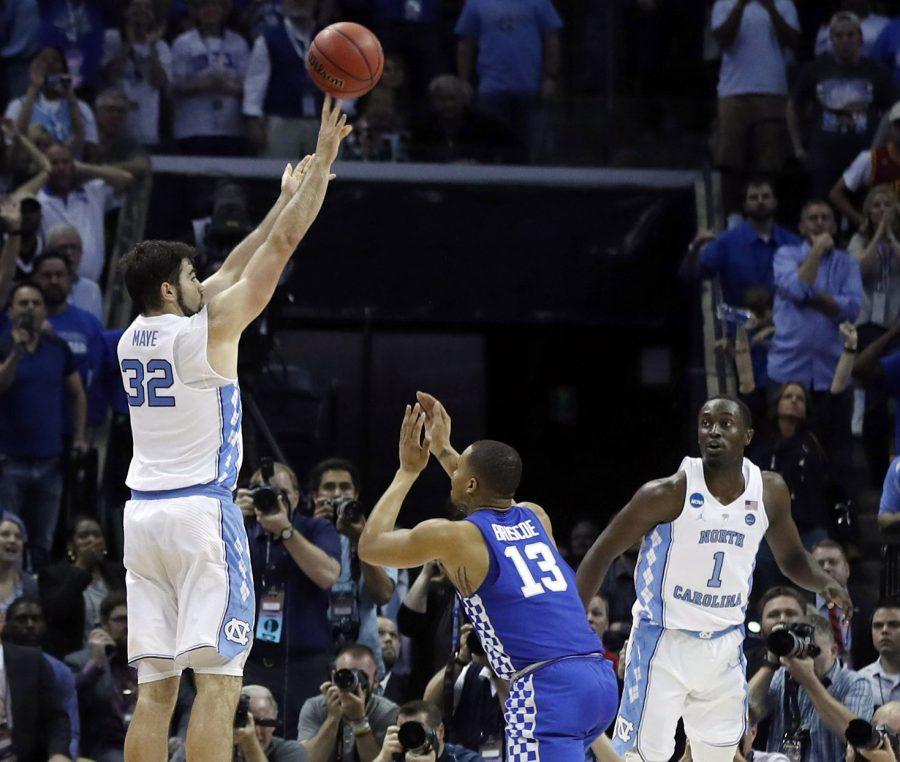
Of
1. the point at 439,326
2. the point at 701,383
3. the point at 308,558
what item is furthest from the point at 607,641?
the point at 439,326

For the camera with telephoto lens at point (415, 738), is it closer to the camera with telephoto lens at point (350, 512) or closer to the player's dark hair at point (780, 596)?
the camera with telephoto lens at point (350, 512)

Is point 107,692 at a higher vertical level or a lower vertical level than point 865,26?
lower

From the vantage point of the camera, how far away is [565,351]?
17.1 m

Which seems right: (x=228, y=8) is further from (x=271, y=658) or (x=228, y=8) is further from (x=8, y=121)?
(x=271, y=658)

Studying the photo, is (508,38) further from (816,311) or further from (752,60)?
(816,311)

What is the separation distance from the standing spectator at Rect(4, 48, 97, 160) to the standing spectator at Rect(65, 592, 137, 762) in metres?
5.26

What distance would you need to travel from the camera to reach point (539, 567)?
23.8ft

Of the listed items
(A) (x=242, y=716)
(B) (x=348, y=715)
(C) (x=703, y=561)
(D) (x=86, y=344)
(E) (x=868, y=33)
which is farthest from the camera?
(E) (x=868, y=33)

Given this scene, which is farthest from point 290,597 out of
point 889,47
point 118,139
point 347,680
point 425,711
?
point 889,47

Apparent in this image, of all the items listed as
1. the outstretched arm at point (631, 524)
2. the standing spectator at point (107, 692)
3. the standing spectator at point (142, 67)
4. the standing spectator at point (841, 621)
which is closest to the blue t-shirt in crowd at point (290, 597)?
the standing spectator at point (107, 692)

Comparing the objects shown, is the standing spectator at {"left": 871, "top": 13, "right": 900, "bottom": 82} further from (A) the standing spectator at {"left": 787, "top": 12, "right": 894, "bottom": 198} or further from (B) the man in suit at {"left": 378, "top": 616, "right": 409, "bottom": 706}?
(B) the man in suit at {"left": 378, "top": 616, "right": 409, "bottom": 706}

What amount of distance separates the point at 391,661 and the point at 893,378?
4410 millimetres

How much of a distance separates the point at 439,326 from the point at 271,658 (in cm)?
686

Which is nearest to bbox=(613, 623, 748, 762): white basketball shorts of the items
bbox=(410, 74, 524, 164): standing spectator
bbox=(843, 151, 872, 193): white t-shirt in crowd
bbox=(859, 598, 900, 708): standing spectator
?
bbox=(859, 598, 900, 708): standing spectator
